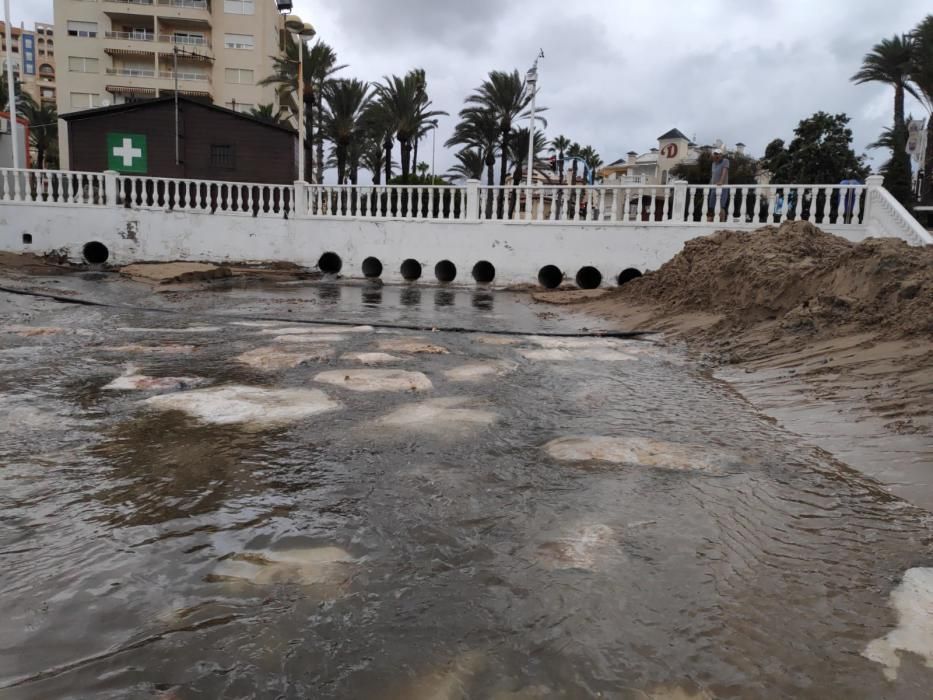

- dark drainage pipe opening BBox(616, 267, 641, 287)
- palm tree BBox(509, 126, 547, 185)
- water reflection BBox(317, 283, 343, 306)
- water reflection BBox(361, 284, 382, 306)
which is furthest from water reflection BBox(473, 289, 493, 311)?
palm tree BBox(509, 126, 547, 185)

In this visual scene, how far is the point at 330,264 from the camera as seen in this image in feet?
53.2

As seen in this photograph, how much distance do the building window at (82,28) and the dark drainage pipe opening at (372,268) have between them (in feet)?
148

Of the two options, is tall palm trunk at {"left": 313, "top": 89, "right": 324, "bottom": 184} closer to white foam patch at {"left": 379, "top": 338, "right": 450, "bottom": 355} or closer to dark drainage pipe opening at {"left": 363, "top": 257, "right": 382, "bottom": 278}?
dark drainage pipe opening at {"left": 363, "top": 257, "right": 382, "bottom": 278}

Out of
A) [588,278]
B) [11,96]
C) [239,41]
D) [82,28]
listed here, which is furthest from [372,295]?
[82,28]

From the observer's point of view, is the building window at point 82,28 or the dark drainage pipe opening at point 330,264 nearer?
the dark drainage pipe opening at point 330,264

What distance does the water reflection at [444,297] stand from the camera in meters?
11.4

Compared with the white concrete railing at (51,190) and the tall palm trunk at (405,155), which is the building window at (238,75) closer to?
the tall palm trunk at (405,155)

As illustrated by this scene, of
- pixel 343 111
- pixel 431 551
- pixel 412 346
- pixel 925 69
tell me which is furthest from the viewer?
pixel 343 111

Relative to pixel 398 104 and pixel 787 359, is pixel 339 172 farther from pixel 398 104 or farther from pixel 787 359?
pixel 787 359

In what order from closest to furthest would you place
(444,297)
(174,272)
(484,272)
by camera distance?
(444,297) < (174,272) < (484,272)

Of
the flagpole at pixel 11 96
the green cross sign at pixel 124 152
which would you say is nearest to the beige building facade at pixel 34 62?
the flagpole at pixel 11 96

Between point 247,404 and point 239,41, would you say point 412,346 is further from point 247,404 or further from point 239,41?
point 239,41

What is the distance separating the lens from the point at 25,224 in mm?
15352

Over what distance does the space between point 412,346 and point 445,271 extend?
8.71 metres
